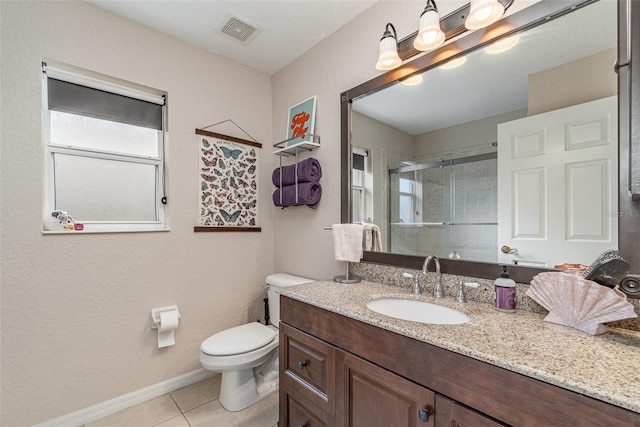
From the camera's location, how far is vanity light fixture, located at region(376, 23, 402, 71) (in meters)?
1.47

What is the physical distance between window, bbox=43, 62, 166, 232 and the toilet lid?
2.87ft

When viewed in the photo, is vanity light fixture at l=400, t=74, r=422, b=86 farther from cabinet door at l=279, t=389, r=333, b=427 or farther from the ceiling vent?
cabinet door at l=279, t=389, r=333, b=427

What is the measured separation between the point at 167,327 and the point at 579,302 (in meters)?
2.13

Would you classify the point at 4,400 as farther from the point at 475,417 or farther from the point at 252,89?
the point at 252,89

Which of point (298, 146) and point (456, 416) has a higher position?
point (298, 146)

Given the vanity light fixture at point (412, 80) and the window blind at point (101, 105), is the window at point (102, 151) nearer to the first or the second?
the window blind at point (101, 105)

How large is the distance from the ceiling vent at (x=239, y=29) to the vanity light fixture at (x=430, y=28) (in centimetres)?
114

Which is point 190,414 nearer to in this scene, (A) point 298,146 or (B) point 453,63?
(A) point 298,146

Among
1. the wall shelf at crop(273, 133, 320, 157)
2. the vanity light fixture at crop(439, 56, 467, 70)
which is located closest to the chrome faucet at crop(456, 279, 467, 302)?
the vanity light fixture at crop(439, 56, 467, 70)

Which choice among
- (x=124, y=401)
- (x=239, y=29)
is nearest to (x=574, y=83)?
(x=239, y=29)

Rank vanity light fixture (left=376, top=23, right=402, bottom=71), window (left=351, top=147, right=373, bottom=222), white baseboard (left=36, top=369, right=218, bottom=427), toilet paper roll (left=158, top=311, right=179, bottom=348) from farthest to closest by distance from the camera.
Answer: toilet paper roll (left=158, top=311, right=179, bottom=348), window (left=351, top=147, right=373, bottom=222), white baseboard (left=36, top=369, right=218, bottom=427), vanity light fixture (left=376, top=23, right=402, bottom=71)

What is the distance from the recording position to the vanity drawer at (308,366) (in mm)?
1189

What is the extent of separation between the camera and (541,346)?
2.54 feet

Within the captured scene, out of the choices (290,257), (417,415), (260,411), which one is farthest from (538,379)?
(290,257)
